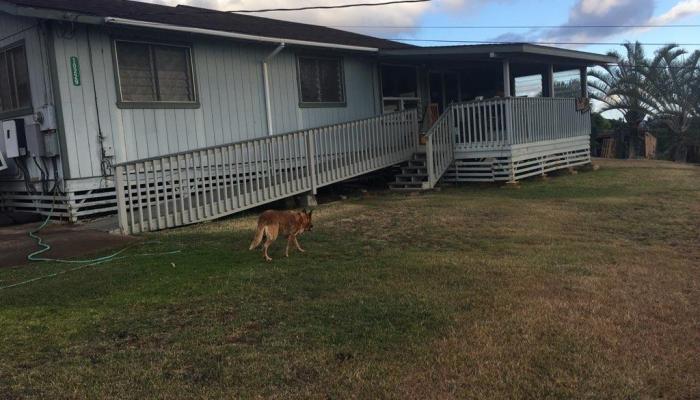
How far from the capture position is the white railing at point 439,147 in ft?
44.2

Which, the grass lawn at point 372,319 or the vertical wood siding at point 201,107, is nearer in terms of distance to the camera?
the grass lawn at point 372,319

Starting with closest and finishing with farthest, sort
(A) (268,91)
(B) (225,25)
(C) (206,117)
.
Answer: (C) (206,117)
(A) (268,91)
(B) (225,25)

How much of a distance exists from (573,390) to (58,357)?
3.06m

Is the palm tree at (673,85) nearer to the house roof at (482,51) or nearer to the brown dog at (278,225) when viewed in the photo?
the house roof at (482,51)

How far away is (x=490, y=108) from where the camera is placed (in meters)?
13.9

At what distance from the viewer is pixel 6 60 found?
1070cm

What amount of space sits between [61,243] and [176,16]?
624 centimetres

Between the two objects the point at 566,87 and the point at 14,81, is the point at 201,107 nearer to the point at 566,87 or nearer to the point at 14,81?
the point at 14,81

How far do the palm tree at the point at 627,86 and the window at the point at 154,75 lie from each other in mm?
18529

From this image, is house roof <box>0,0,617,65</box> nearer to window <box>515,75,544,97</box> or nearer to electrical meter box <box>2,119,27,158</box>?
electrical meter box <box>2,119,27,158</box>

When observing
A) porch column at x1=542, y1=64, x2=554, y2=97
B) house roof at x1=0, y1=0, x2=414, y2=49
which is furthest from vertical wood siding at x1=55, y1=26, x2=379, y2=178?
porch column at x1=542, y1=64, x2=554, y2=97

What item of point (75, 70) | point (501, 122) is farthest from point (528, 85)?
point (75, 70)

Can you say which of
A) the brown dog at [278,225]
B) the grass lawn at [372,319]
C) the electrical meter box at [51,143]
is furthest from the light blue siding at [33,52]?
the brown dog at [278,225]

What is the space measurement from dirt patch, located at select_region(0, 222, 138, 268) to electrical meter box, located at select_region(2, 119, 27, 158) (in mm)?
1677
